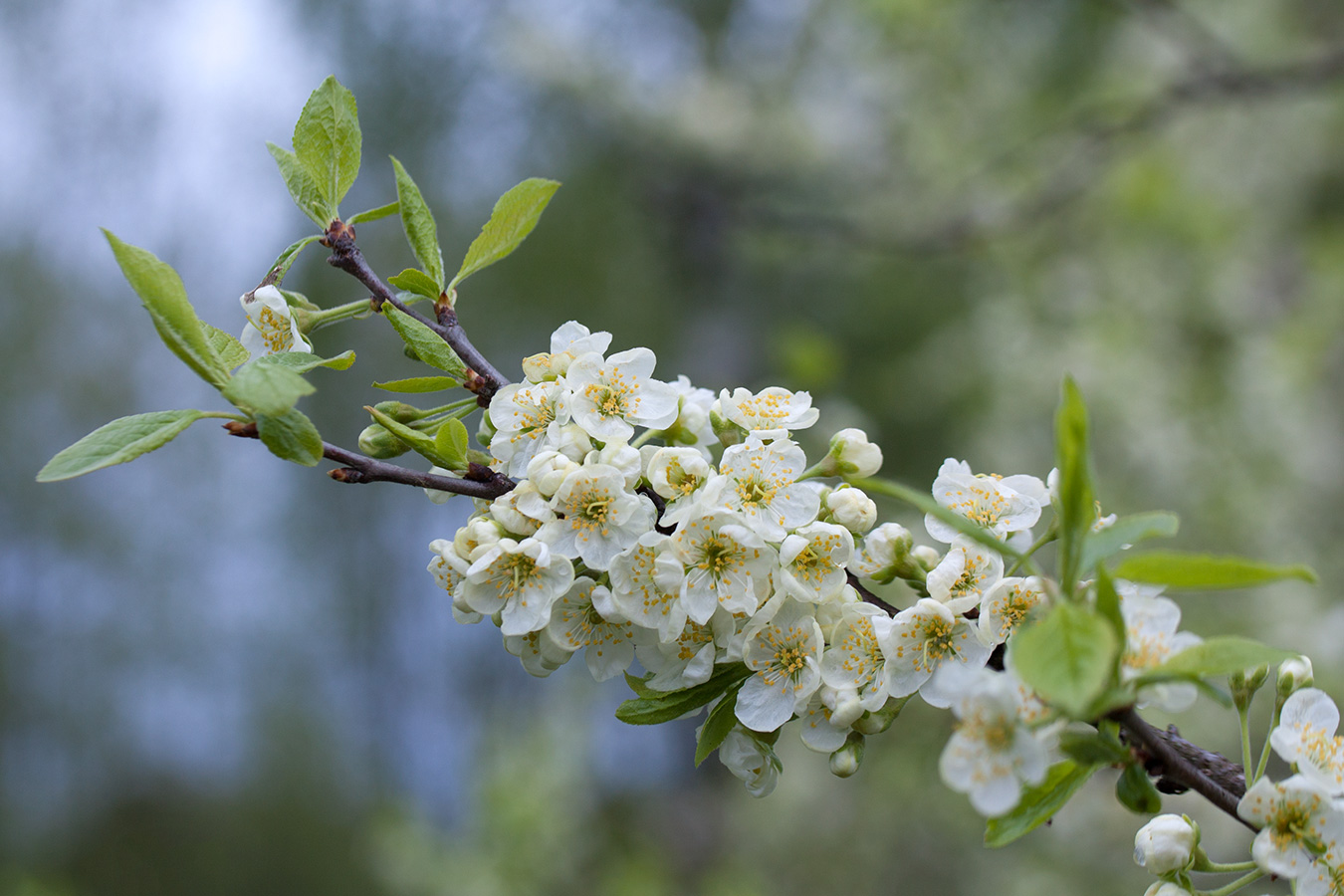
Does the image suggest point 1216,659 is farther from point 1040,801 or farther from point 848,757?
point 848,757

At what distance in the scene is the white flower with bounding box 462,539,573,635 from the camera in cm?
62

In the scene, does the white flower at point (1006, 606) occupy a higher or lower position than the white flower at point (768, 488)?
lower

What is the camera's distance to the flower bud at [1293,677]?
0.63m

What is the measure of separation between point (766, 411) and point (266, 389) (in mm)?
383

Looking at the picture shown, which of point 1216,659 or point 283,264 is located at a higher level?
point 283,264

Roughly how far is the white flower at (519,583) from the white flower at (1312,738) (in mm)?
495

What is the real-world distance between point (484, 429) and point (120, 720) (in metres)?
7.68

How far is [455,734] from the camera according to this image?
7684 mm

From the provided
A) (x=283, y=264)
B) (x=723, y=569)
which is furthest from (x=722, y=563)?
(x=283, y=264)

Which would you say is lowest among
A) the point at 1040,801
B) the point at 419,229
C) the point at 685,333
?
the point at 1040,801

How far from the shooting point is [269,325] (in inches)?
28.1

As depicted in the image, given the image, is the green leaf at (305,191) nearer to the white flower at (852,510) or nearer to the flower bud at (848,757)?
the white flower at (852,510)

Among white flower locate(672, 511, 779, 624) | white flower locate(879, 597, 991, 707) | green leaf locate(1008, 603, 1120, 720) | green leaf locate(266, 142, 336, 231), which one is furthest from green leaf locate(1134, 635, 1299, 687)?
green leaf locate(266, 142, 336, 231)

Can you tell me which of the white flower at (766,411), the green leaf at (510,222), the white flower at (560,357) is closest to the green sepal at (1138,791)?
the white flower at (766,411)
